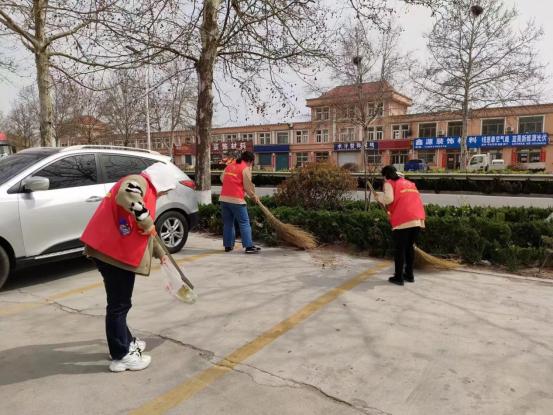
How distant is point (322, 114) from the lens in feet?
156

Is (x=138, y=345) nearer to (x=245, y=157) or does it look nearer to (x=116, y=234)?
(x=116, y=234)

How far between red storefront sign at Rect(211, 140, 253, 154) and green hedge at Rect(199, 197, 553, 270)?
57926 millimetres

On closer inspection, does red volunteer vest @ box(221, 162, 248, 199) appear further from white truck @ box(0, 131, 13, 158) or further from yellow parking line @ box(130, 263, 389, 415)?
white truck @ box(0, 131, 13, 158)

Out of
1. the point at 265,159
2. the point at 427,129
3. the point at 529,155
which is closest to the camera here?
the point at 529,155

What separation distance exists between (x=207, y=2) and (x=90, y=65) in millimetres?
3756

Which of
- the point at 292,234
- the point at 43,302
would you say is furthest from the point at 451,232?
the point at 43,302

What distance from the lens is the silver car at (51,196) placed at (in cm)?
481

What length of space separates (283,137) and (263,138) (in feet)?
12.6

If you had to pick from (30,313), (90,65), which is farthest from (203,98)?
(30,313)

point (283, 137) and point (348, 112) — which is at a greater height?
point (348, 112)

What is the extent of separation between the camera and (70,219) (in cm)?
527

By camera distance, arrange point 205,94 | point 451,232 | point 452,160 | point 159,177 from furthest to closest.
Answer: point 452,160 < point 205,94 < point 451,232 < point 159,177

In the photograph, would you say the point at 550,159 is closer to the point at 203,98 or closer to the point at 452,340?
the point at 203,98

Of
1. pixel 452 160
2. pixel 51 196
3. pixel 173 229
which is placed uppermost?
pixel 452 160
